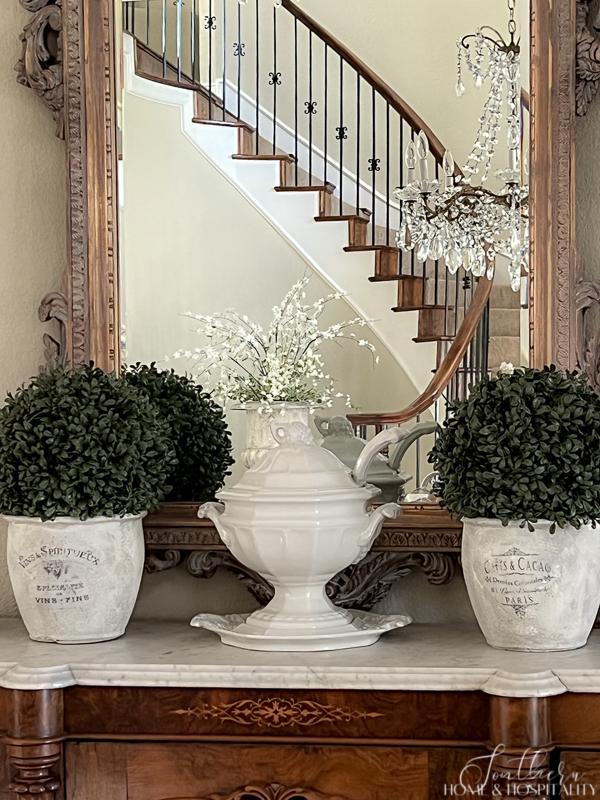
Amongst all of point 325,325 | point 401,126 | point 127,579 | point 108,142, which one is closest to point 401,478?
point 325,325

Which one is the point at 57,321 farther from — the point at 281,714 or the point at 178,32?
the point at 281,714

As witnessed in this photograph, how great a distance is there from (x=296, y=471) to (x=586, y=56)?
95cm

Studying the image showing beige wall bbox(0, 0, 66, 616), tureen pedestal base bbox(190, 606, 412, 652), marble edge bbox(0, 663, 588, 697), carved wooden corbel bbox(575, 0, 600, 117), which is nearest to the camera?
marble edge bbox(0, 663, 588, 697)

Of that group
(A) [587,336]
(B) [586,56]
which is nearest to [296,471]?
(A) [587,336]

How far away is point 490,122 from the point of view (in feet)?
7.17

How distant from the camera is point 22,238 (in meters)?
2.35

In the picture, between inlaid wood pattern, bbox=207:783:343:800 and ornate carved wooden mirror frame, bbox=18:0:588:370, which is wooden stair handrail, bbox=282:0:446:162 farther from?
inlaid wood pattern, bbox=207:783:343:800

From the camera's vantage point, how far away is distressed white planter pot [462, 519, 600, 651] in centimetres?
186

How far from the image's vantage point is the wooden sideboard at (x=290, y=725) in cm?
Result: 175

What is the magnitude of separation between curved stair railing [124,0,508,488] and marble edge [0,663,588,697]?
0.56 metres

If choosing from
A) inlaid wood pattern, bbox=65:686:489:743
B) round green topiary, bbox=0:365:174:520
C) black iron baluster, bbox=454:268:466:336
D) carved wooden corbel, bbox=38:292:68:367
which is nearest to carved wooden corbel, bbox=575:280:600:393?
black iron baluster, bbox=454:268:466:336

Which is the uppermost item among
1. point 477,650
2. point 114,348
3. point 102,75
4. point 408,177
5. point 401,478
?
point 102,75

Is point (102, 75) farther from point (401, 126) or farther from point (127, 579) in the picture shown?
point (127, 579)

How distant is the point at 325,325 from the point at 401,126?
408 millimetres
